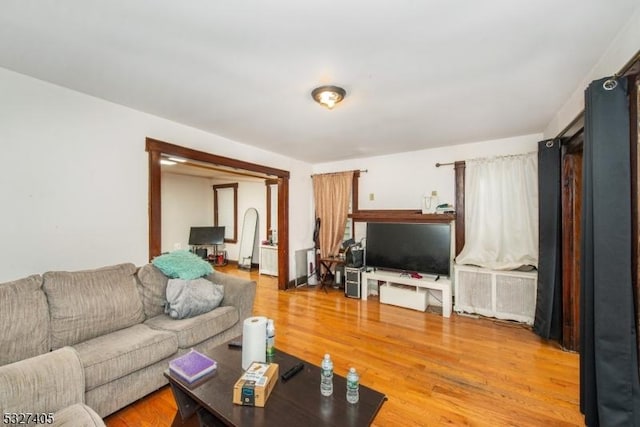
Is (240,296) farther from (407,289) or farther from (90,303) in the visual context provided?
(407,289)

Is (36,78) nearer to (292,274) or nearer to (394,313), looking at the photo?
(292,274)

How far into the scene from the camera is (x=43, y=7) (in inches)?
51.9

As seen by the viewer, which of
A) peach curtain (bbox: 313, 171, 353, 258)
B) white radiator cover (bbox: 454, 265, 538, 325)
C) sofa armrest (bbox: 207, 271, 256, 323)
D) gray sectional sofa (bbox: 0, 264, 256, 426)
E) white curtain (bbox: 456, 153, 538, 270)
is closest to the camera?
gray sectional sofa (bbox: 0, 264, 256, 426)

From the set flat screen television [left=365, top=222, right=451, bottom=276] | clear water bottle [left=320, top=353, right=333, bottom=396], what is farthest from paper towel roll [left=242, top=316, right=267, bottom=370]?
flat screen television [left=365, top=222, right=451, bottom=276]

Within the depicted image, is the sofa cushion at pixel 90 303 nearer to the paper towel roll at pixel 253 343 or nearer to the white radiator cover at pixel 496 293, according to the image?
the paper towel roll at pixel 253 343

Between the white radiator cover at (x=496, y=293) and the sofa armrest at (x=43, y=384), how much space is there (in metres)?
3.82

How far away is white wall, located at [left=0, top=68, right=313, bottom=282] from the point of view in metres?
1.95

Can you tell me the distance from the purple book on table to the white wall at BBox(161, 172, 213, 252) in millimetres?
5230

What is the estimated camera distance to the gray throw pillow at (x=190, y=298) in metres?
2.26

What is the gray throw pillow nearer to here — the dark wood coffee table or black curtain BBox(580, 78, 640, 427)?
the dark wood coffee table

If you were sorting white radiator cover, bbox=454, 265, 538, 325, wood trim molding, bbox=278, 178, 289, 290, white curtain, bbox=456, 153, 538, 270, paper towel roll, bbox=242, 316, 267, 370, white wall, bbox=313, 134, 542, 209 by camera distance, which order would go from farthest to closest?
wood trim molding, bbox=278, 178, 289, 290
white wall, bbox=313, 134, 542, 209
white curtain, bbox=456, 153, 538, 270
white radiator cover, bbox=454, 265, 538, 325
paper towel roll, bbox=242, 316, 267, 370

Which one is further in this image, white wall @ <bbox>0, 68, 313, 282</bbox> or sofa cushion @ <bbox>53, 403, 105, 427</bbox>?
white wall @ <bbox>0, 68, 313, 282</bbox>

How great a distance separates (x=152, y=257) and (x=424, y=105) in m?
3.10

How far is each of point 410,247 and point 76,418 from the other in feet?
12.1
